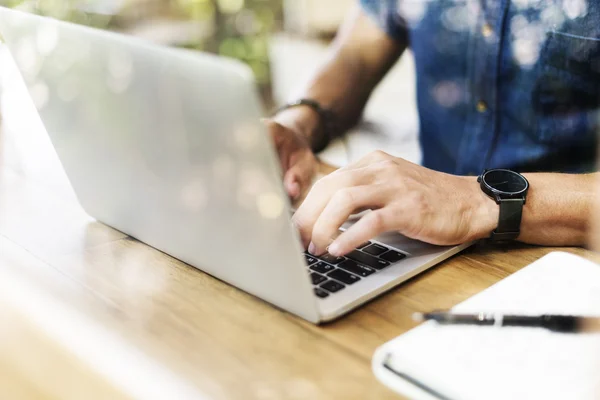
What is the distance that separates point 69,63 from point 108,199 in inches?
7.8

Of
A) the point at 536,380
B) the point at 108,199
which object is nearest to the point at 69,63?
the point at 108,199

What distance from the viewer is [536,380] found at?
0.48 meters

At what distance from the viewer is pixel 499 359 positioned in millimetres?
510

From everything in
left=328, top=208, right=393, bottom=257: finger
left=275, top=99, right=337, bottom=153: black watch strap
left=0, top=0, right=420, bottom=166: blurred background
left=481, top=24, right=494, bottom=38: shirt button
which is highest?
left=481, top=24, right=494, bottom=38: shirt button

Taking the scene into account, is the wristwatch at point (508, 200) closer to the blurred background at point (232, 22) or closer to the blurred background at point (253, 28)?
the blurred background at point (253, 28)

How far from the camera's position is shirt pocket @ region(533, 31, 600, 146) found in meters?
1.09

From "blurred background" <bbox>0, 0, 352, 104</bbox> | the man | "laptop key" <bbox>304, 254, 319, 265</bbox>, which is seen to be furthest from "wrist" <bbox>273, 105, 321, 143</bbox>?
"blurred background" <bbox>0, 0, 352, 104</bbox>

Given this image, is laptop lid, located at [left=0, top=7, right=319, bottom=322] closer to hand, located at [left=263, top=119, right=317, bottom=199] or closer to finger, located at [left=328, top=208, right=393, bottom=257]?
finger, located at [left=328, top=208, right=393, bottom=257]

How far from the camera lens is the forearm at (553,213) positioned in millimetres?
756

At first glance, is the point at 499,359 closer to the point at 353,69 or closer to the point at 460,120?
the point at 460,120

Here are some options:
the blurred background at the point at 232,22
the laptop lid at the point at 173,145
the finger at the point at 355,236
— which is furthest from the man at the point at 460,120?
the blurred background at the point at 232,22

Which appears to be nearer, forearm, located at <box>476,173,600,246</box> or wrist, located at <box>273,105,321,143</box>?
forearm, located at <box>476,173,600,246</box>

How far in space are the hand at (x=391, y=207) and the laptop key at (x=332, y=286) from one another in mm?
47

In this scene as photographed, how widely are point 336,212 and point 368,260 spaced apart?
65 millimetres
